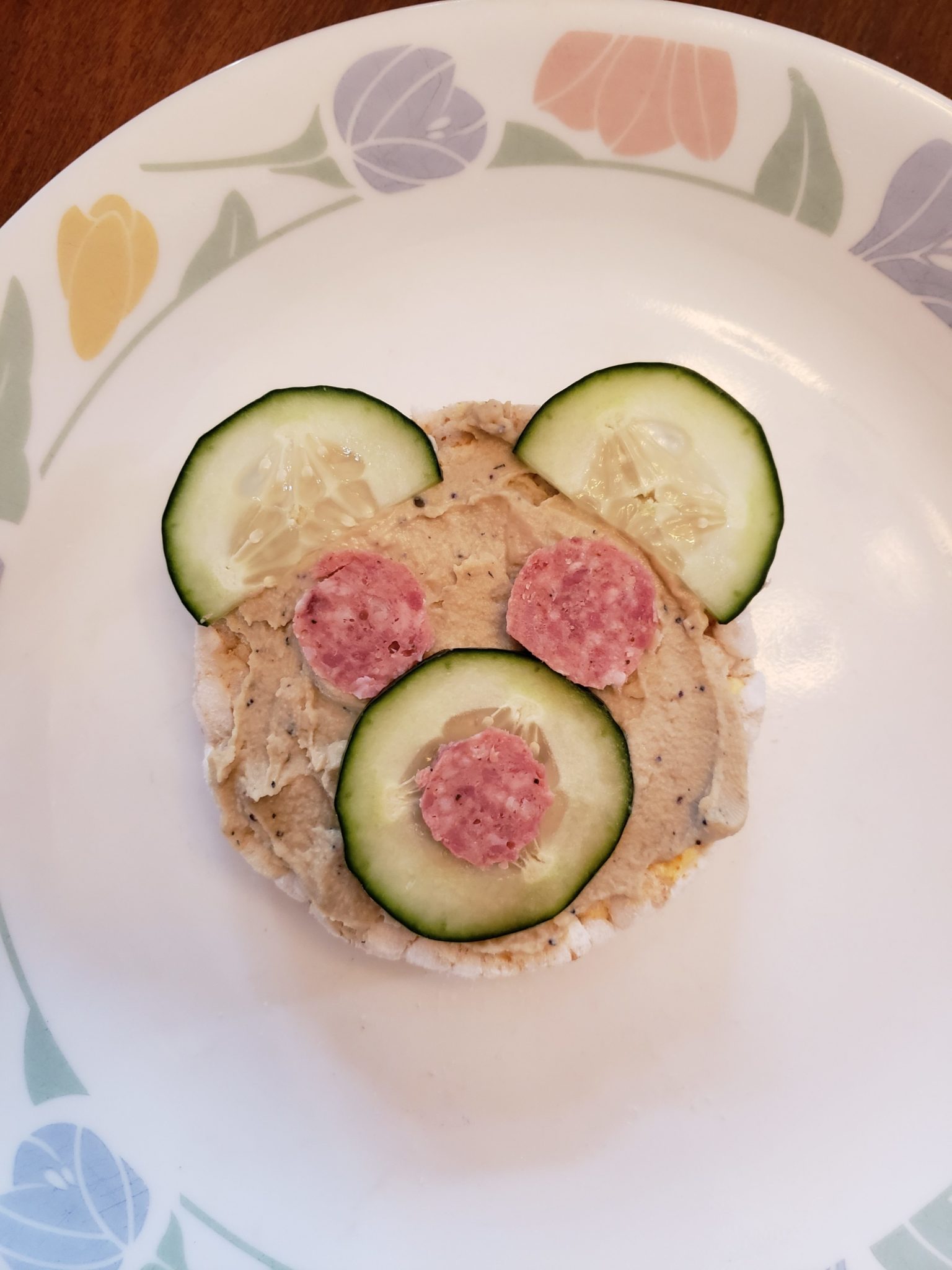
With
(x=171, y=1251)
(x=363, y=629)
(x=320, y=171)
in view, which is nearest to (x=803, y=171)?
(x=320, y=171)

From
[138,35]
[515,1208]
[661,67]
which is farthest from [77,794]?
[661,67]

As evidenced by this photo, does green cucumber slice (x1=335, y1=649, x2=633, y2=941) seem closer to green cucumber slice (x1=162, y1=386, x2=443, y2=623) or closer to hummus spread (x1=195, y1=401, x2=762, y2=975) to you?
hummus spread (x1=195, y1=401, x2=762, y2=975)

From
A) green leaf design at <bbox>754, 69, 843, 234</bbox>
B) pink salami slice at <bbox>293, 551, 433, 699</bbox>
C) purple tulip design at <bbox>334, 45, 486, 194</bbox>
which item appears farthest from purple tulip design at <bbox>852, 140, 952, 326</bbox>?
pink salami slice at <bbox>293, 551, 433, 699</bbox>

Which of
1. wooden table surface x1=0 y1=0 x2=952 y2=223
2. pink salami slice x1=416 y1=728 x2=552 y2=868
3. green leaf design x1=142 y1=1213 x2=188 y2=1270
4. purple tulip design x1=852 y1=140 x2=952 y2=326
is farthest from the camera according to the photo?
wooden table surface x1=0 y1=0 x2=952 y2=223

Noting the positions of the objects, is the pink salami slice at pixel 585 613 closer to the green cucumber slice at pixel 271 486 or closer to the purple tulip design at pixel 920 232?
the green cucumber slice at pixel 271 486

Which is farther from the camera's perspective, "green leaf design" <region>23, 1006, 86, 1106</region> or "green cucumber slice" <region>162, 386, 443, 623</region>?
"green leaf design" <region>23, 1006, 86, 1106</region>

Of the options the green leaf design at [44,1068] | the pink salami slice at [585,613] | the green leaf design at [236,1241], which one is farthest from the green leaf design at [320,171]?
the green leaf design at [236,1241]
